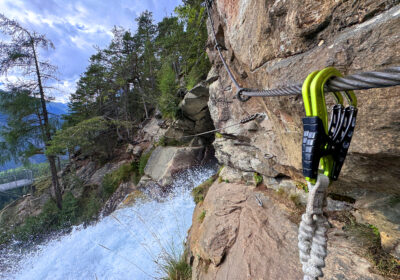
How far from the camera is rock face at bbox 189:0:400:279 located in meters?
1.13

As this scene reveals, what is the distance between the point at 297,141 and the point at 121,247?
6.06m

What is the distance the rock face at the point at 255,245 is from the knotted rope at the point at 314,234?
4.60 ft

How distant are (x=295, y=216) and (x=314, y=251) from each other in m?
2.20

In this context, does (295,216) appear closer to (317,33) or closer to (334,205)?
(334,205)

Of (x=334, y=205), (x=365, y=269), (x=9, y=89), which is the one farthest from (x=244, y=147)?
(x=9, y=89)

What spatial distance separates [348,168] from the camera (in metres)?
1.56

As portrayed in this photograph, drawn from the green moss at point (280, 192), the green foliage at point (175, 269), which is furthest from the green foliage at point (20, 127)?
the green moss at point (280, 192)

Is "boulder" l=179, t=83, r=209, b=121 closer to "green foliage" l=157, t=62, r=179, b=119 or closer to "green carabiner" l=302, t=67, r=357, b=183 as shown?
"green foliage" l=157, t=62, r=179, b=119

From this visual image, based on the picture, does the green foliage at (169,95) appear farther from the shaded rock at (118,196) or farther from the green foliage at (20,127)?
Answer: the green foliage at (20,127)

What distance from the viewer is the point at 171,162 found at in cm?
851

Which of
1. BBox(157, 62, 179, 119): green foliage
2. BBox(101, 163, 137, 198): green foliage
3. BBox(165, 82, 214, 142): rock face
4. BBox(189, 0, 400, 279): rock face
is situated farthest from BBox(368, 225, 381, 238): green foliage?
BBox(101, 163, 137, 198): green foliage

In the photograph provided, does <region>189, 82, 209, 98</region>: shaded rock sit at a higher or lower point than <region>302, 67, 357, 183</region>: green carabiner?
higher

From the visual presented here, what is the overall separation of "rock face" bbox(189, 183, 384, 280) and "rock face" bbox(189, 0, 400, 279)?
0.03 feet

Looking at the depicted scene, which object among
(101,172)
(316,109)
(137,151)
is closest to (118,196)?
(137,151)
